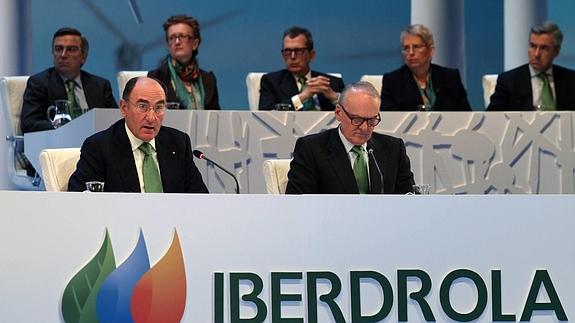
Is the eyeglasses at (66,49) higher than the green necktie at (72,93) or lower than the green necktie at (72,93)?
higher

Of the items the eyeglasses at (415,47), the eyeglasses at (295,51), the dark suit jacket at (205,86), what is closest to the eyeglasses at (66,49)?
the dark suit jacket at (205,86)

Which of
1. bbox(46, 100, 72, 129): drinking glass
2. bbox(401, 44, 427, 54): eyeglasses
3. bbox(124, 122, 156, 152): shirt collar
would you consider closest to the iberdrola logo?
bbox(124, 122, 156, 152): shirt collar

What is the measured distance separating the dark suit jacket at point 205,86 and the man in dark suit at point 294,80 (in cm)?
26

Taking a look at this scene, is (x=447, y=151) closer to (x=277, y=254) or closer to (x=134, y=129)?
(x=134, y=129)

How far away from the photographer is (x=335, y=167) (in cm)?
507

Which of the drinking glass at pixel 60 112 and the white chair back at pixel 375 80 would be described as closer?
the drinking glass at pixel 60 112

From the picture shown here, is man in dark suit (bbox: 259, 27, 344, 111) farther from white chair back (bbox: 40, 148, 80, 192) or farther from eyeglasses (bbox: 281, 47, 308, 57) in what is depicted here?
white chair back (bbox: 40, 148, 80, 192)

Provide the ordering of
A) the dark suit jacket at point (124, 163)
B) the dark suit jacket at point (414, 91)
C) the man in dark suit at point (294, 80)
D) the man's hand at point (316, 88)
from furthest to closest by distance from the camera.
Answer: the dark suit jacket at point (414, 91) < the man in dark suit at point (294, 80) < the man's hand at point (316, 88) < the dark suit jacket at point (124, 163)

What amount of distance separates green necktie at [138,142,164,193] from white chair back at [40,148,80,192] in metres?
0.26

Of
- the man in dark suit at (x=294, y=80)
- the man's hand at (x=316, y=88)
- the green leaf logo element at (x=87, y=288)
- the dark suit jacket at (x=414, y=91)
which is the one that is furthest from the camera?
the dark suit jacket at (x=414, y=91)

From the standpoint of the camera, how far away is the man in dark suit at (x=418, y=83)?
23.2ft

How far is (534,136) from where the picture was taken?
6.50 m

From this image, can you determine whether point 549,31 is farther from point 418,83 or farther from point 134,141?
point 134,141

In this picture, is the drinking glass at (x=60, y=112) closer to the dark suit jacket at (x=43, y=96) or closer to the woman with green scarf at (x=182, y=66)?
the dark suit jacket at (x=43, y=96)
